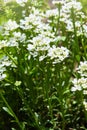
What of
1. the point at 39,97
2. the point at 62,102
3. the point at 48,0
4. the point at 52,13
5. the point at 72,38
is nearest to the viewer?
the point at 62,102

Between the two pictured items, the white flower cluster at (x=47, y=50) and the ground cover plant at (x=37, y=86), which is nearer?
the white flower cluster at (x=47, y=50)

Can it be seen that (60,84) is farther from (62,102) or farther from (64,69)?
(64,69)

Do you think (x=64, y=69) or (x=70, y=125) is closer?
(x=70, y=125)

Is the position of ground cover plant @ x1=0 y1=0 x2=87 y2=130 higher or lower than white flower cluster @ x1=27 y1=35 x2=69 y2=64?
lower

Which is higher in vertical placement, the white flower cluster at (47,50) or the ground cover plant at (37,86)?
the white flower cluster at (47,50)

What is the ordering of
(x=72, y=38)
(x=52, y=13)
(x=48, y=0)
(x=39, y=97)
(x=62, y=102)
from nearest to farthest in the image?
(x=62, y=102) < (x=39, y=97) < (x=52, y=13) < (x=72, y=38) < (x=48, y=0)

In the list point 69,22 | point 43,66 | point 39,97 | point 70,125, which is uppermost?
point 69,22

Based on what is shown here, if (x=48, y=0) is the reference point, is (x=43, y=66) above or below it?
below

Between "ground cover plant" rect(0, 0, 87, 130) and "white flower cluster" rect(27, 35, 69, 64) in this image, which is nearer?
"white flower cluster" rect(27, 35, 69, 64)

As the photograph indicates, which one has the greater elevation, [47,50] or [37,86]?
[47,50]

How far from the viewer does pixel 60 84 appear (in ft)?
8.35

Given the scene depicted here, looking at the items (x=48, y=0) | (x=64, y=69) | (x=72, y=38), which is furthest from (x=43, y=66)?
(x=48, y=0)

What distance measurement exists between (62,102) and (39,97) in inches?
10.2

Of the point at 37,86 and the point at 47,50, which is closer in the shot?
the point at 47,50
